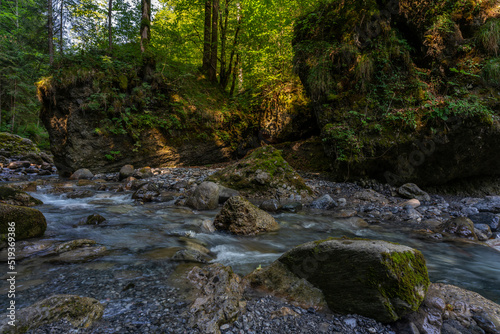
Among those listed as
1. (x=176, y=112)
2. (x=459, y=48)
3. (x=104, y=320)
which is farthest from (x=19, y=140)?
(x=459, y=48)

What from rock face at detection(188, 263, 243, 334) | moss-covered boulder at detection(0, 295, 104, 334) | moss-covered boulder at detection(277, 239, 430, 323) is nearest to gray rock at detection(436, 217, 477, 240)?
moss-covered boulder at detection(277, 239, 430, 323)

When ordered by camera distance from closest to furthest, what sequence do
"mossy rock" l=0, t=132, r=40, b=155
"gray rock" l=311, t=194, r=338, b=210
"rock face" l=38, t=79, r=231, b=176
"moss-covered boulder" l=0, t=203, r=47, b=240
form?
1. "moss-covered boulder" l=0, t=203, r=47, b=240
2. "gray rock" l=311, t=194, r=338, b=210
3. "rock face" l=38, t=79, r=231, b=176
4. "mossy rock" l=0, t=132, r=40, b=155

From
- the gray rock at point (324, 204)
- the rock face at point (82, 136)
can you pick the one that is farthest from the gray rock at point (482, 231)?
the rock face at point (82, 136)

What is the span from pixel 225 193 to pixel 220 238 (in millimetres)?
2418

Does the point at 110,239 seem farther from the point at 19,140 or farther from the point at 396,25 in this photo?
the point at 19,140

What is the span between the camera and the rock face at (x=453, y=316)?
1.76 m

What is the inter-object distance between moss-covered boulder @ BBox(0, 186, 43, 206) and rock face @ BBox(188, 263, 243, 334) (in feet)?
15.5

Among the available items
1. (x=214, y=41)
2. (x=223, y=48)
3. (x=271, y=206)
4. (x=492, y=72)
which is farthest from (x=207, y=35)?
(x=492, y=72)

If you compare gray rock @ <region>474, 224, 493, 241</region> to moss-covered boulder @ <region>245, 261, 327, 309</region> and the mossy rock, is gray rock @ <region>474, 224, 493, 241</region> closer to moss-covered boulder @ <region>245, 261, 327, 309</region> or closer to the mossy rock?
moss-covered boulder @ <region>245, 261, 327, 309</region>

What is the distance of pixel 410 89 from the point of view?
7.54 metres

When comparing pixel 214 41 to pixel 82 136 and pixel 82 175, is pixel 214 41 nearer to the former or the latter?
→ pixel 82 136

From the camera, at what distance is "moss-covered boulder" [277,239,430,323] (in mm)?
1824

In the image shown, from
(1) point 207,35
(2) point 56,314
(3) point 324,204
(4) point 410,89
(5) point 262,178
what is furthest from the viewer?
(1) point 207,35

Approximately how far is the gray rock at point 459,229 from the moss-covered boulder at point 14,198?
8640mm
